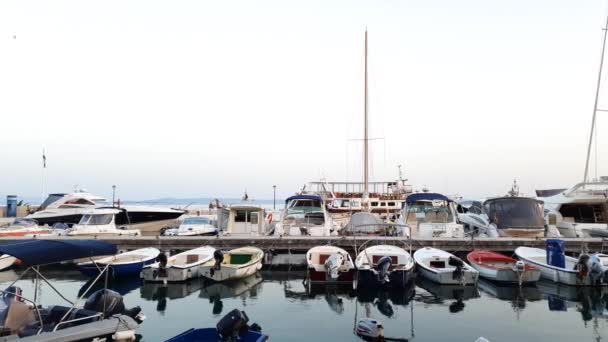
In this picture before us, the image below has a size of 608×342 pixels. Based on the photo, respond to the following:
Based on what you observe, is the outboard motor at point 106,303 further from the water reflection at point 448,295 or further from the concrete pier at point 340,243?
the concrete pier at point 340,243

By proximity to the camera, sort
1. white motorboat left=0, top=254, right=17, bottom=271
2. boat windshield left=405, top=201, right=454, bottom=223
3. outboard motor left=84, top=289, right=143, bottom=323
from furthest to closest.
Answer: boat windshield left=405, top=201, right=454, bottom=223 < white motorboat left=0, top=254, right=17, bottom=271 < outboard motor left=84, top=289, right=143, bottom=323

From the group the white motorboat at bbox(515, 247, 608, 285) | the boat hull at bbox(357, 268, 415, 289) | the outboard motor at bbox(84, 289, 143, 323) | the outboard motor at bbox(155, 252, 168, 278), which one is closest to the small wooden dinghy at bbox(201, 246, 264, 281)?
the outboard motor at bbox(155, 252, 168, 278)

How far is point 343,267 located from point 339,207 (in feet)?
85.7

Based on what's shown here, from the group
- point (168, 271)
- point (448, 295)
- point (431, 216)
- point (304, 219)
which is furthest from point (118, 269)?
point (431, 216)

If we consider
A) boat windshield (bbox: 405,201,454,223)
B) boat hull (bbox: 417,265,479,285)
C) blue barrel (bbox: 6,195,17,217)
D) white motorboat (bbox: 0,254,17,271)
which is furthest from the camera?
blue barrel (bbox: 6,195,17,217)

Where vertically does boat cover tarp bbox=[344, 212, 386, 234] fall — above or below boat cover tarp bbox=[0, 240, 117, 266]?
below

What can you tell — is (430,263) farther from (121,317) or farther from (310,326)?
(121,317)

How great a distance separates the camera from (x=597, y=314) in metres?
13.4

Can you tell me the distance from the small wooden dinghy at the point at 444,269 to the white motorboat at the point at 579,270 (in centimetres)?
292

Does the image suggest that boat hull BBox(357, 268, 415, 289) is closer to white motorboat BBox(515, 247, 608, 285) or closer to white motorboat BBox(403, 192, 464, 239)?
white motorboat BBox(515, 247, 608, 285)

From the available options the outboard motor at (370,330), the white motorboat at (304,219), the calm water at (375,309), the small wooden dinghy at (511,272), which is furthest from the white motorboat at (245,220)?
the outboard motor at (370,330)

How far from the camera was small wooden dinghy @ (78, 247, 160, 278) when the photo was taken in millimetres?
17312

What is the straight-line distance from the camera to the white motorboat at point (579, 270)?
51.7 feet

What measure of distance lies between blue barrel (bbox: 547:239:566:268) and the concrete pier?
3.89 metres
